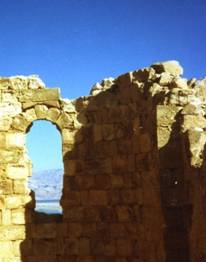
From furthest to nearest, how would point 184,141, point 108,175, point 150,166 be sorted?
point 108,175
point 150,166
point 184,141

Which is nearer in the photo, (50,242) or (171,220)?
(171,220)

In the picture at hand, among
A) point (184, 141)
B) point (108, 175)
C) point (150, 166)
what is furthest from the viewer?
point (108, 175)

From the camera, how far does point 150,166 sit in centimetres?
981

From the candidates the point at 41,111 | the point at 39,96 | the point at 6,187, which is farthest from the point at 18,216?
the point at 39,96

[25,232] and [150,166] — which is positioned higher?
[150,166]

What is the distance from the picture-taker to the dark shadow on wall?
855 cm

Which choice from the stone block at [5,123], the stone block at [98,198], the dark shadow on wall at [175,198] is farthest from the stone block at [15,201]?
the dark shadow on wall at [175,198]

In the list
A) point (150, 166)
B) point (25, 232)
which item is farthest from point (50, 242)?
point (150, 166)

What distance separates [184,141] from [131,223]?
2.63 m

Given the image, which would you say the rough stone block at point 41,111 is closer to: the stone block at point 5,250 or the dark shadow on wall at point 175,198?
the stone block at point 5,250

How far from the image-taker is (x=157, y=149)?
356 inches

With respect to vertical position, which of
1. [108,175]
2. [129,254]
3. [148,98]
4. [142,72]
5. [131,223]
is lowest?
[129,254]

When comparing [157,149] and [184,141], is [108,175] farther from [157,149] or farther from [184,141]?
[184,141]

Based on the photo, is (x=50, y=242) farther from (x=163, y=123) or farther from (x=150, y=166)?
(x=163, y=123)
